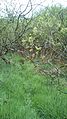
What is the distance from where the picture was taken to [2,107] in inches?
165

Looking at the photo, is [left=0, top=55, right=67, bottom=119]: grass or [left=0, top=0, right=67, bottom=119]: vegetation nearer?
[left=0, top=55, right=67, bottom=119]: grass

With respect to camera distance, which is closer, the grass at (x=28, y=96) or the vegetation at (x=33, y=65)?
the grass at (x=28, y=96)

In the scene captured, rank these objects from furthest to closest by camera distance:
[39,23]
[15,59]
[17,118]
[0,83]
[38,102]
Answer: [39,23] < [15,59] < [0,83] < [38,102] < [17,118]

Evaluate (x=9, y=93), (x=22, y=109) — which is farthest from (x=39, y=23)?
(x=22, y=109)

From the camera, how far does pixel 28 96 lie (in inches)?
197

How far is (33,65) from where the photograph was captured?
7211mm

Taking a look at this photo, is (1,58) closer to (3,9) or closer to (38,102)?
(3,9)

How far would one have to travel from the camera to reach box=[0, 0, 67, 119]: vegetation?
14.4ft

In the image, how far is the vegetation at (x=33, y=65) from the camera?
14.4ft

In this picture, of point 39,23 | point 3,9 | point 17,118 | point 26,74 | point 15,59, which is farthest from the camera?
point 39,23

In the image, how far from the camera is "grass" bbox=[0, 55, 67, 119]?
420cm

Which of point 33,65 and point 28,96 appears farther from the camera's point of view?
point 33,65

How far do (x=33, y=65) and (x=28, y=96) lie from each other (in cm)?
225

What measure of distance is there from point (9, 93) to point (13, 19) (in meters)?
2.54
